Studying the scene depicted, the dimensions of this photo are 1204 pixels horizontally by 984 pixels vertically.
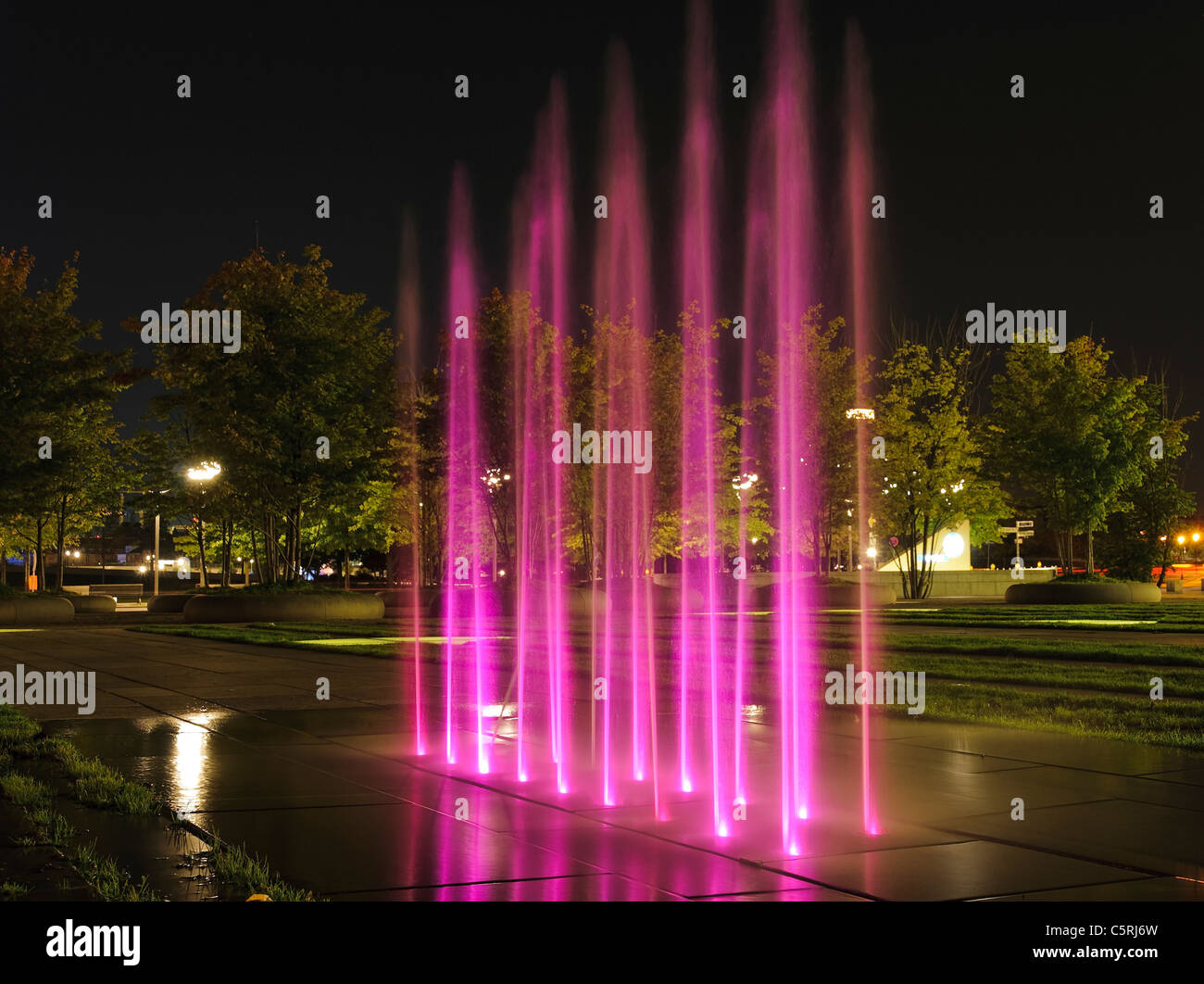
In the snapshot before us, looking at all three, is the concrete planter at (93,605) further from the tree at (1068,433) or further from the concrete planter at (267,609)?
the tree at (1068,433)

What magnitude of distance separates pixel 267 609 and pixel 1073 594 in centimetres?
2689

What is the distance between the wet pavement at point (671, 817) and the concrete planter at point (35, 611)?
79.2 feet

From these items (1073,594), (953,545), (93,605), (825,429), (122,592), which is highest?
(825,429)

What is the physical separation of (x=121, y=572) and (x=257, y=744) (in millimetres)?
125333

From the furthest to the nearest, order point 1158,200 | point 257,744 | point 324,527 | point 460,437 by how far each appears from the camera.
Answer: point 324,527 → point 460,437 → point 1158,200 → point 257,744

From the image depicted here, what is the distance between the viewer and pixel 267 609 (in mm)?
35094

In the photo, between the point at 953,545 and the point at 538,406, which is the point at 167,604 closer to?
the point at 538,406

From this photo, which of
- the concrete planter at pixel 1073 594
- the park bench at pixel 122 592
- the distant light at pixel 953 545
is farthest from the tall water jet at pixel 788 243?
the park bench at pixel 122 592

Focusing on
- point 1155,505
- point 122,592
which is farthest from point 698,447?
point 122,592
